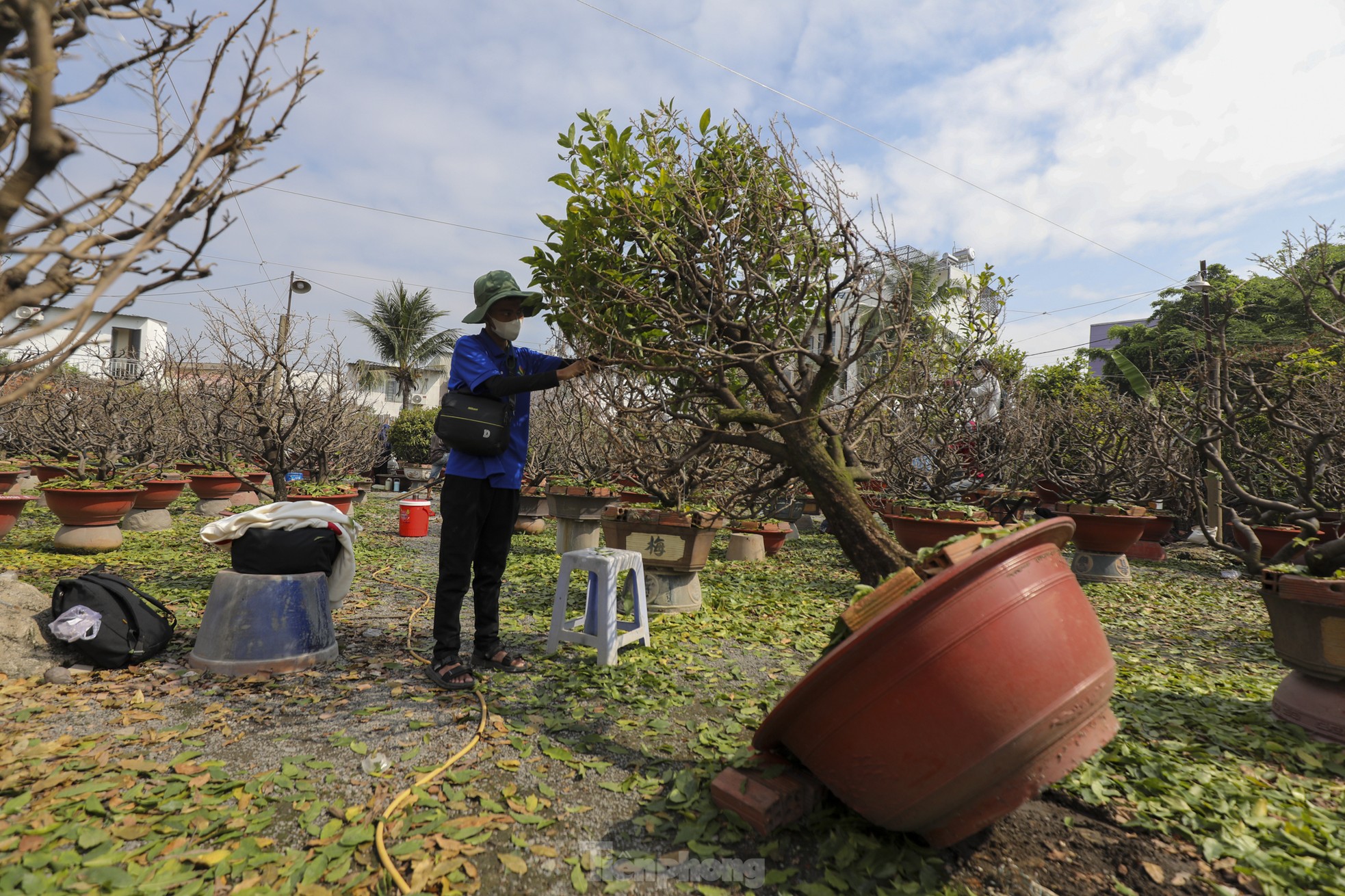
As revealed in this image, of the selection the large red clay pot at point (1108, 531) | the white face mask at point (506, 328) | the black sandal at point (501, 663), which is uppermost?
the white face mask at point (506, 328)

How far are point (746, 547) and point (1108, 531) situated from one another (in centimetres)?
414

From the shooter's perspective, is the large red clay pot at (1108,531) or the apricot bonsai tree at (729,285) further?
the large red clay pot at (1108,531)

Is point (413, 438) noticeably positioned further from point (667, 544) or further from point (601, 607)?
point (601, 607)

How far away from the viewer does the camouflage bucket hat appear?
12.8 ft

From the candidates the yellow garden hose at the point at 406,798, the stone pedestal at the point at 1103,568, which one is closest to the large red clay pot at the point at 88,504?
the yellow garden hose at the point at 406,798

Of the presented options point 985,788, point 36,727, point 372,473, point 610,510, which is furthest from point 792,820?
point 372,473

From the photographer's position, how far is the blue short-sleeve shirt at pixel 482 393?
3740 mm

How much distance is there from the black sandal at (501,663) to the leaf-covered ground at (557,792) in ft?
0.59

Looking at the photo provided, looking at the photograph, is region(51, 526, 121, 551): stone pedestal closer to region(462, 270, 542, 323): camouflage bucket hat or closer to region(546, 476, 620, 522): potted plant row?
region(546, 476, 620, 522): potted plant row

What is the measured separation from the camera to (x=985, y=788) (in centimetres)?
186

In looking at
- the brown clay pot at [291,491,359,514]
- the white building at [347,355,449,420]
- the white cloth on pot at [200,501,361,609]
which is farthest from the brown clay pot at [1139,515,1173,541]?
the white building at [347,355,449,420]

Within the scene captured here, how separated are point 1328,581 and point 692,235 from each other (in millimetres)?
3828

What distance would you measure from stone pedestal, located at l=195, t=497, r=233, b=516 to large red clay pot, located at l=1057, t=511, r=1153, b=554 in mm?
12469

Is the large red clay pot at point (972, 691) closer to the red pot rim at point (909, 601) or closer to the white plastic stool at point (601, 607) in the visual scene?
the red pot rim at point (909, 601)
